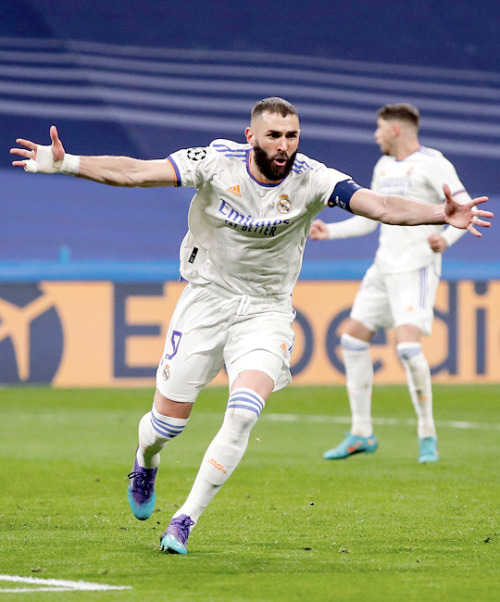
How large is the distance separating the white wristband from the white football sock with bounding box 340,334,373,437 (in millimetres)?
4313

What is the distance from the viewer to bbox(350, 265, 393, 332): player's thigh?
29.5 ft

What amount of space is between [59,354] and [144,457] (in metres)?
8.36

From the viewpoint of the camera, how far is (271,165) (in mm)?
5445

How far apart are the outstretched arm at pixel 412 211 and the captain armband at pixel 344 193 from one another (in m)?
0.03

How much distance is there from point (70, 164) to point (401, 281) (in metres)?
4.24

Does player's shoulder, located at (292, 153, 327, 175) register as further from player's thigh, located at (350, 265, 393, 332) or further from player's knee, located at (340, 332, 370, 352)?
player's knee, located at (340, 332, 370, 352)

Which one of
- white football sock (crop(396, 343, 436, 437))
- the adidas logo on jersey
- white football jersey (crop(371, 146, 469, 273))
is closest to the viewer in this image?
the adidas logo on jersey

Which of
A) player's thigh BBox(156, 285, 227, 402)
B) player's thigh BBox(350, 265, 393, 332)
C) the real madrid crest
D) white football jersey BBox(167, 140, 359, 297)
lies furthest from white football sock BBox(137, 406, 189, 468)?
player's thigh BBox(350, 265, 393, 332)

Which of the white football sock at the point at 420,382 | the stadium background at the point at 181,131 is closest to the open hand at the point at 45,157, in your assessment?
the white football sock at the point at 420,382

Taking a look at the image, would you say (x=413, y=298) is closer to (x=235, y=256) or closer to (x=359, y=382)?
(x=359, y=382)

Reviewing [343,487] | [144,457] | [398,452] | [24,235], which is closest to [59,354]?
[24,235]

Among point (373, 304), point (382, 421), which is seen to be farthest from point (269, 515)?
point (382, 421)

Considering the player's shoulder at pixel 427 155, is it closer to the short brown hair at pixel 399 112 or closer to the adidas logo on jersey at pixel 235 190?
→ the short brown hair at pixel 399 112

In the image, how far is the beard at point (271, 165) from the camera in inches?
214
